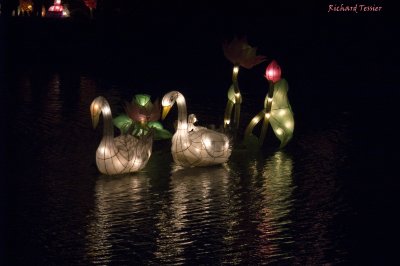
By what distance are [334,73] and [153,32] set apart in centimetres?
691

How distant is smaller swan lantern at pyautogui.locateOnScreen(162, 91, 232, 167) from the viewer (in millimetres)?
11047

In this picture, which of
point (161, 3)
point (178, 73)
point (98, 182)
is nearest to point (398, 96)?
point (178, 73)

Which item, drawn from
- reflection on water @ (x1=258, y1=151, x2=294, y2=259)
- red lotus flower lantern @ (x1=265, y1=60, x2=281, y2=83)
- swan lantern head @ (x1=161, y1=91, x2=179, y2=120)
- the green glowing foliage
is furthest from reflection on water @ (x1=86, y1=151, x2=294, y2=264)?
red lotus flower lantern @ (x1=265, y1=60, x2=281, y2=83)

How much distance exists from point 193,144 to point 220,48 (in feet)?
44.6

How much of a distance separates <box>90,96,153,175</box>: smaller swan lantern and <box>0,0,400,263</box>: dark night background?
159 inches

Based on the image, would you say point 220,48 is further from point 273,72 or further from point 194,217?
point 194,217

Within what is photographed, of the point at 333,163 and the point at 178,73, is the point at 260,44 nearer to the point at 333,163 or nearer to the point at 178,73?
the point at 178,73

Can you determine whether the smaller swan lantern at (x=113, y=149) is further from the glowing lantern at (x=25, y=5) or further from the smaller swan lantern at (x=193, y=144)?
the glowing lantern at (x=25, y=5)

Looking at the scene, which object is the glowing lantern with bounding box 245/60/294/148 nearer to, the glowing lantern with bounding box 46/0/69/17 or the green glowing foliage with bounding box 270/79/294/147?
the green glowing foliage with bounding box 270/79/294/147

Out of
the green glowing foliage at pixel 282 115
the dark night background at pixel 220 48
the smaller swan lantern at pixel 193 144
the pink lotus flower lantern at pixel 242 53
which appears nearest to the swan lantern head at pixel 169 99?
the smaller swan lantern at pixel 193 144

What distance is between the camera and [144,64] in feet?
76.0

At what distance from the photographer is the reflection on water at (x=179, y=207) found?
8.07 meters

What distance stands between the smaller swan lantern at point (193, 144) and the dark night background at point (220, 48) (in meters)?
3.22

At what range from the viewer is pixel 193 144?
434 inches
